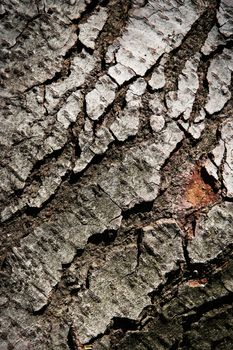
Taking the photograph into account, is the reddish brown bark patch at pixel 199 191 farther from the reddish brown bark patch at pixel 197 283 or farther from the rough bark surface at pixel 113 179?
the reddish brown bark patch at pixel 197 283

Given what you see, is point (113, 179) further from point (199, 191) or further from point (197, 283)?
point (197, 283)

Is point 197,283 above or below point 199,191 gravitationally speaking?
below

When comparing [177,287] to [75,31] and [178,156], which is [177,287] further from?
[75,31]

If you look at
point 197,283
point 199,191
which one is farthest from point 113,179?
point 197,283

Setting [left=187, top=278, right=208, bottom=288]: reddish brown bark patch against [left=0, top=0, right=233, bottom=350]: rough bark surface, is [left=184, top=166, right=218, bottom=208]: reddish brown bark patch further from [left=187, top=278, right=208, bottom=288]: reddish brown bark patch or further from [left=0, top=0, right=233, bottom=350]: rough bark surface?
[left=187, top=278, right=208, bottom=288]: reddish brown bark patch

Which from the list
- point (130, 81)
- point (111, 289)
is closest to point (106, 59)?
point (130, 81)

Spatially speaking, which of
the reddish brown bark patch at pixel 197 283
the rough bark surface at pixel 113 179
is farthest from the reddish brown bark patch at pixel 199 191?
the reddish brown bark patch at pixel 197 283

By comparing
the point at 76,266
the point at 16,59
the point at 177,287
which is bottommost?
the point at 76,266


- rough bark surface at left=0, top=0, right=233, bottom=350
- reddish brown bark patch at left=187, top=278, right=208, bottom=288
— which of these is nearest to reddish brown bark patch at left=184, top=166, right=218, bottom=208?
rough bark surface at left=0, top=0, right=233, bottom=350
